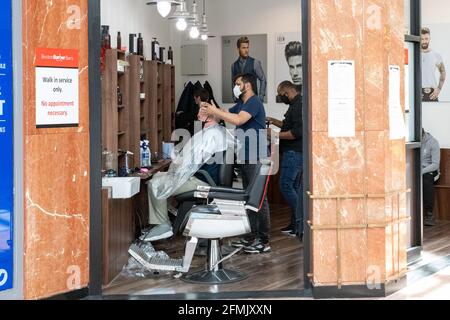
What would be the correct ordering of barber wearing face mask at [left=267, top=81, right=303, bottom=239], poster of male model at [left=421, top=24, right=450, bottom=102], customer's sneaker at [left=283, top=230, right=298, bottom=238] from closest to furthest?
barber wearing face mask at [left=267, top=81, right=303, bottom=239], customer's sneaker at [left=283, top=230, right=298, bottom=238], poster of male model at [left=421, top=24, right=450, bottom=102]

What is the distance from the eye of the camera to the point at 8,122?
3707 millimetres

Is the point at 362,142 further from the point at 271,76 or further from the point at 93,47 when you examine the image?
the point at 271,76

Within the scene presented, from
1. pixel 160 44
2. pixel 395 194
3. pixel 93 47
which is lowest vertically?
pixel 395 194

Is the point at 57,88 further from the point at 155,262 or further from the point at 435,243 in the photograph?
the point at 435,243

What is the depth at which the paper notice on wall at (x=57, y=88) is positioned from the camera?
12.6ft

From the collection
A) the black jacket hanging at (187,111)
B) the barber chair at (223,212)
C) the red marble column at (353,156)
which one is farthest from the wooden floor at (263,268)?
the black jacket hanging at (187,111)

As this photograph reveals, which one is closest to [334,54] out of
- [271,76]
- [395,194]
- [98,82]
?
[395,194]

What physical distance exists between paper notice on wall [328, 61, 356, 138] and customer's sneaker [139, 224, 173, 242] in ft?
6.05

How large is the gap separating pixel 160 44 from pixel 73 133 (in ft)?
15.9

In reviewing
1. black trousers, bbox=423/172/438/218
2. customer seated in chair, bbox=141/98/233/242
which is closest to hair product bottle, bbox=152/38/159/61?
customer seated in chair, bbox=141/98/233/242

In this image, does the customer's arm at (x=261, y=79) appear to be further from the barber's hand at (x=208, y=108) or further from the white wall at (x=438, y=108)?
the barber's hand at (x=208, y=108)

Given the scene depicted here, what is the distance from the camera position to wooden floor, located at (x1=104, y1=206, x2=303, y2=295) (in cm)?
447

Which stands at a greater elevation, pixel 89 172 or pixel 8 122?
pixel 8 122

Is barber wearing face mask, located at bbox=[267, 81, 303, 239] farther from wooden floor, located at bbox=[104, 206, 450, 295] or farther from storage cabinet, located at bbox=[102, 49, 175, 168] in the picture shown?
storage cabinet, located at bbox=[102, 49, 175, 168]
